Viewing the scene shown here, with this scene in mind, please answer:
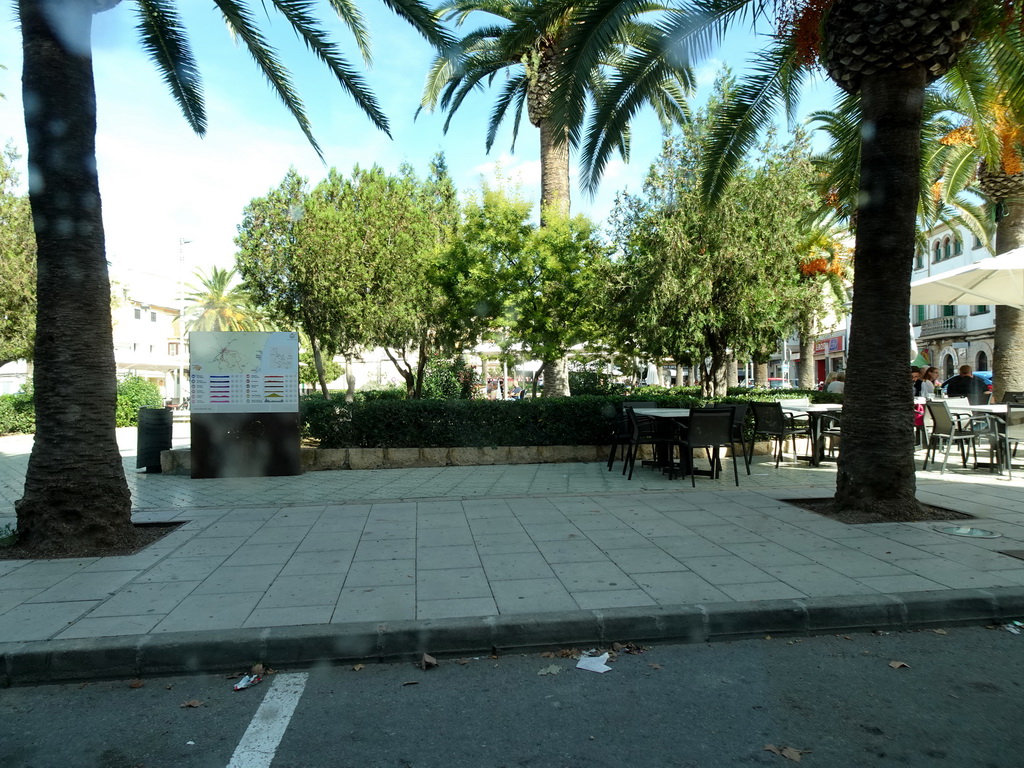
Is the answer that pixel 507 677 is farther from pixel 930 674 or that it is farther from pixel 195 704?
pixel 930 674

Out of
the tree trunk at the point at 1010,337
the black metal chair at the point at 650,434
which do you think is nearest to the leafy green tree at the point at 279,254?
the black metal chair at the point at 650,434

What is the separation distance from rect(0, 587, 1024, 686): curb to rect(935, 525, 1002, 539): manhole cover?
165 centimetres

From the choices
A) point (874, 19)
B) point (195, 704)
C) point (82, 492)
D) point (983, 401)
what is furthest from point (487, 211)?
point (983, 401)

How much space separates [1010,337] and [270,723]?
16002 mm

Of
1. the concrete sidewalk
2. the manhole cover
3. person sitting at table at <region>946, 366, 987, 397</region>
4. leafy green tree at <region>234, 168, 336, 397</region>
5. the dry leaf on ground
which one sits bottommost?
the dry leaf on ground

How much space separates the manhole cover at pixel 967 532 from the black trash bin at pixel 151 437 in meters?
10.5

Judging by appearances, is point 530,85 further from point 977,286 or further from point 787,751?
point 787,751

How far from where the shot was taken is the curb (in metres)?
3.82

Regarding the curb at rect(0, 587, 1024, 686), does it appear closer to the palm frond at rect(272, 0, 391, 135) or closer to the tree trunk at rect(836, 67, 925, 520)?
the tree trunk at rect(836, 67, 925, 520)

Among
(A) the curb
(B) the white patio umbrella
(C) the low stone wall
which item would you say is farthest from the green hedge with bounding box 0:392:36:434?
(B) the white patio umbrella

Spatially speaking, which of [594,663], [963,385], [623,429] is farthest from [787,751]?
[963,385]

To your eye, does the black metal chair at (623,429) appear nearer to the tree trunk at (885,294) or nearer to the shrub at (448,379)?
the tree trunk at (885,294)

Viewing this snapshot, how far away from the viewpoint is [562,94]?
298 inches

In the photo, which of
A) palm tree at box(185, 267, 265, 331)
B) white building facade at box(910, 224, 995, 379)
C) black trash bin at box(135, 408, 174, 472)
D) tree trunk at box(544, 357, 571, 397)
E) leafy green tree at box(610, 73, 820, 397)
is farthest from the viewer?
palm tree at box(185, 267, 265, 331)
